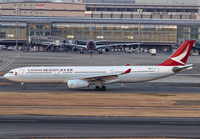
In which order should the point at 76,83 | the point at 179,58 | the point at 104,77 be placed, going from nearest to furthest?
1. the point at 76,83
2. the point at 104,77
3. the point at 179,58

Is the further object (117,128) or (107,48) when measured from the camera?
(107,48)

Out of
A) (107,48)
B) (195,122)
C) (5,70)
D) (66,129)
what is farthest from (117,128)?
(107,48)

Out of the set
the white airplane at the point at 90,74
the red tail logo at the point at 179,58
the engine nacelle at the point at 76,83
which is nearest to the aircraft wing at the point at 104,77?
the white airplane at the point at 90,74

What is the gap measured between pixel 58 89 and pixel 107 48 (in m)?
91.9

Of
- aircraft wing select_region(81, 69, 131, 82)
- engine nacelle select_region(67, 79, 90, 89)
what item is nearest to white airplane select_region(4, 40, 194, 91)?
aircraft wing select_region(81, 69, 131, 82)

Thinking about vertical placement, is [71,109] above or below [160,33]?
below

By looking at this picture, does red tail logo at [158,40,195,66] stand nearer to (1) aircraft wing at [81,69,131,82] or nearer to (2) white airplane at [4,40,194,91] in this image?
(2) white airplane at [4,40,194,91]

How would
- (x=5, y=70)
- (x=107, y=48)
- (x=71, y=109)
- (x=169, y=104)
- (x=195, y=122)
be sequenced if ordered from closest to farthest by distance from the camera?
(x=195, y=122) → (x=71, y=109) → (x=169, y=104) → (x=5, y=70) → (x=107, y=48)

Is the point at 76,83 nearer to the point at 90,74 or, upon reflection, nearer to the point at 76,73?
the point at 76,73

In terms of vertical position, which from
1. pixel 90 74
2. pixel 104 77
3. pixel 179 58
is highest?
pixel 179 58

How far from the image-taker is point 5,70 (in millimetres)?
81875

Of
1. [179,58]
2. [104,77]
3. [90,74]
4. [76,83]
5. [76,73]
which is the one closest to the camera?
[76,83]

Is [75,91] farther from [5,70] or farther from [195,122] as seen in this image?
[5,70]

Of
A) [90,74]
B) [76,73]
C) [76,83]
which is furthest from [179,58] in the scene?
[76,83]
